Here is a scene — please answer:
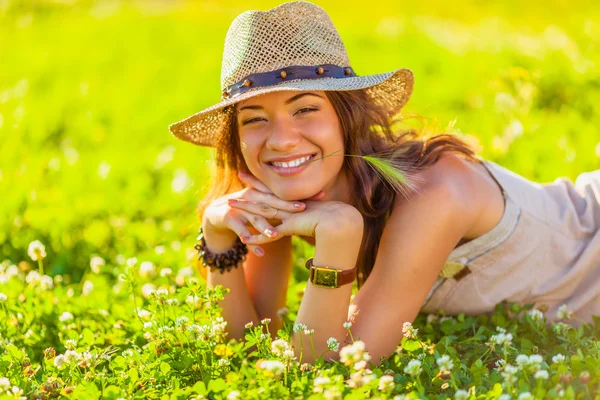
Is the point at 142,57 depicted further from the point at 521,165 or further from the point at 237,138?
the point at 237,138

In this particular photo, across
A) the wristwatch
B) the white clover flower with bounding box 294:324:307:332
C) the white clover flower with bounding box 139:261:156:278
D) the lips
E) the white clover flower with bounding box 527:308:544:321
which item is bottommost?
the white clover flower with bounding box 139:261:156:278

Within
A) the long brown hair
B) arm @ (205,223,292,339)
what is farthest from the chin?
arm @ (205,223,292,339)

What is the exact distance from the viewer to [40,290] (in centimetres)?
381

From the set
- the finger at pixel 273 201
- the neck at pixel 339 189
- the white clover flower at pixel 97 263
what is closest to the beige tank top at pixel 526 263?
the neck at pixel 339 189

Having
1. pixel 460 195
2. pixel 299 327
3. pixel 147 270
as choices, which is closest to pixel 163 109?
pixel 147 270

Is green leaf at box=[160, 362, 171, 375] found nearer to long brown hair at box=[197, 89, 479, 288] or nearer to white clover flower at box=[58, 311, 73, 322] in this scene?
white clover flower at box=[58, 311, 73, 322]

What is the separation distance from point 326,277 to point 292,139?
22.0 inches

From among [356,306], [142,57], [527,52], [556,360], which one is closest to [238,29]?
[356,306]

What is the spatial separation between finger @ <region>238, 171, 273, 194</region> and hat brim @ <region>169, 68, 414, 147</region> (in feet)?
0.81

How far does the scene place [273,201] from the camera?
10.5 feet

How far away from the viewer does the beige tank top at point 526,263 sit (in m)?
3.40

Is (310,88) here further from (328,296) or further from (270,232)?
(328,296)

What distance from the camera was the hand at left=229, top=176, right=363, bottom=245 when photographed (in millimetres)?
2910

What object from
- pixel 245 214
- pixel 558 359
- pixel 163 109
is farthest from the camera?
pixel 163 109
